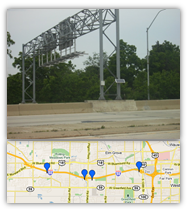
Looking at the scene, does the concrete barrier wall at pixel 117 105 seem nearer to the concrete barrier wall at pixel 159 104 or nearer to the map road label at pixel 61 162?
the concrete barrier wall at pixel 159 104

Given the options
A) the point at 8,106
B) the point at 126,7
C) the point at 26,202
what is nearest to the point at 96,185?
the point at 26,202

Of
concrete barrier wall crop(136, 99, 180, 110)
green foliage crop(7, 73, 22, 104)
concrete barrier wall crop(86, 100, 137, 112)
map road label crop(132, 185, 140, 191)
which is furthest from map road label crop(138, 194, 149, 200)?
concrete barrier wall crop(86, 100, 137, 112)

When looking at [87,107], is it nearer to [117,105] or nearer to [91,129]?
[117,105]

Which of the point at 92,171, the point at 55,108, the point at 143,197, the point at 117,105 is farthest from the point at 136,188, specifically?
the point at 55,108

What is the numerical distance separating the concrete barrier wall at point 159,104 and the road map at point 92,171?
1.15 metres

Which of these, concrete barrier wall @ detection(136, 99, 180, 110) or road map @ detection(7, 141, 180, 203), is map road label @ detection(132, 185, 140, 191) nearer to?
road map @ detection(7, 141, 180, 203)

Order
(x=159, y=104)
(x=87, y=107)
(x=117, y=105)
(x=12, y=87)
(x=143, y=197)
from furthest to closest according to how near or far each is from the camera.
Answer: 1. (x=87, y=107)
2. (x=117, y=105)
3. (x=159, y=104)
4. (x=12, y=87)
5. (x=143, y=197)

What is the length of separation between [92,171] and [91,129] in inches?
64.0

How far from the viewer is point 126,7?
20.4 ft

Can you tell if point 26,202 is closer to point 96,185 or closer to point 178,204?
point 96,185

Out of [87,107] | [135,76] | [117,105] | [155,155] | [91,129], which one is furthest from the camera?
[87,107]

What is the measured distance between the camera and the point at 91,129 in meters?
7.46

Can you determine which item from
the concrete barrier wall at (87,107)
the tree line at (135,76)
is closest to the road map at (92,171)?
the tree line at (135,76)

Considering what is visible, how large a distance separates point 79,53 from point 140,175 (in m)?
5.73
